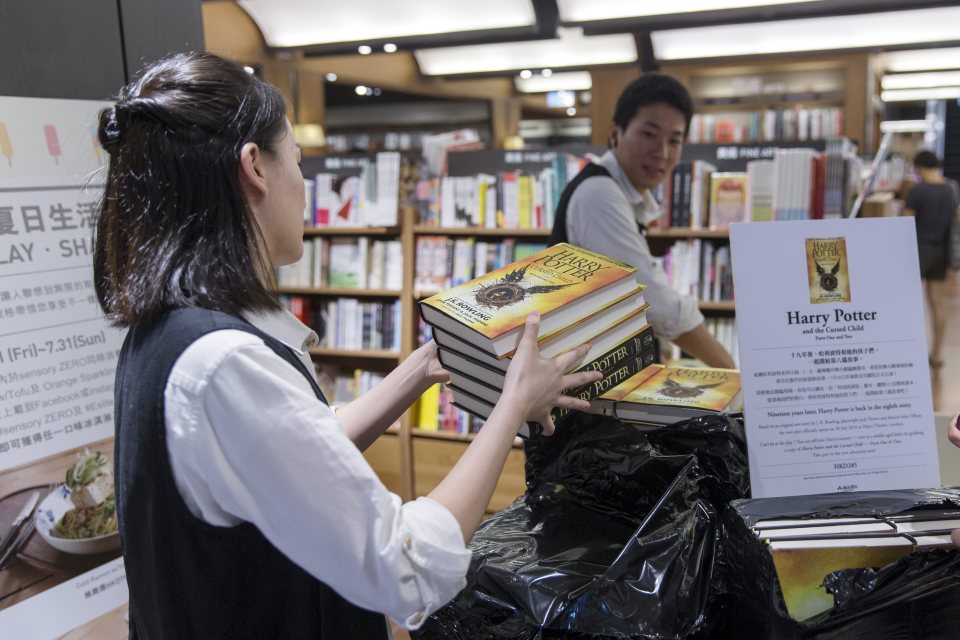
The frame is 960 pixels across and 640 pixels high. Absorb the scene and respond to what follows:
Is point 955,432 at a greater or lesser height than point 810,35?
lesser

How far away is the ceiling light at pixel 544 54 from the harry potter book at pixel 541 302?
676 cm

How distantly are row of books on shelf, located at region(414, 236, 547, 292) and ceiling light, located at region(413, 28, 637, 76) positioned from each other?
4.02m

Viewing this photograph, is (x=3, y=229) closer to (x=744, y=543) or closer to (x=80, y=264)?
(x=80, y=264)

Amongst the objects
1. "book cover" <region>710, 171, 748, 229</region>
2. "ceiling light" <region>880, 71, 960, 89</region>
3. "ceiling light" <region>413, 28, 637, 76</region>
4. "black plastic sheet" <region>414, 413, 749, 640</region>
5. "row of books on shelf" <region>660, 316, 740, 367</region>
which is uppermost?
"ceiling light" <region>880, 71, 960, 89</region>

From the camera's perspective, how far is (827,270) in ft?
3.35

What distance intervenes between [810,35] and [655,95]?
18.5 ft

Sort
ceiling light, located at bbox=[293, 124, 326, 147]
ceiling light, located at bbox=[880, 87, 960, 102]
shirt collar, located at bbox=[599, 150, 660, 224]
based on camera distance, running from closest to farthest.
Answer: shirt collar, located at bbox=[599, 150, 660, 224]
ceiling light, located at bbox=[293, 124, 326, 147]
ceiling light, located at bbox=[880, 87, 960, 102]

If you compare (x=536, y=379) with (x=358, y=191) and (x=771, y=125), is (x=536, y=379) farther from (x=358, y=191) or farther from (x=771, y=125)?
(x=771, y=125)

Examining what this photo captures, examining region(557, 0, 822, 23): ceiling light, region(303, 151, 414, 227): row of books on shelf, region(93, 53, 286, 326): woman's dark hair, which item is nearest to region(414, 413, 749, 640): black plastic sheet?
region(93, 53, 286, 326): woman's dark hair

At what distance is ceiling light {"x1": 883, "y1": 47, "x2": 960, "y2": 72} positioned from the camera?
952cm

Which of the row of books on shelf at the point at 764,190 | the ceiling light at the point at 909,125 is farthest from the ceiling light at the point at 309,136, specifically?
the ceiling light at the point at 909,125

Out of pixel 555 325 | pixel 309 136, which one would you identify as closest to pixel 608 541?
pixel 555 325

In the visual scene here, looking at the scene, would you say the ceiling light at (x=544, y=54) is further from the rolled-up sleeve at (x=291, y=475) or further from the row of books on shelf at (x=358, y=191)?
the rolled-up sleeve at (x=291, y=475)

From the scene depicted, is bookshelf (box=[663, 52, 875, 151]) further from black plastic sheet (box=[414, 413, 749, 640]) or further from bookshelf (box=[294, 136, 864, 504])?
black plastic sheet (box=[414, 413, 749, 640])
